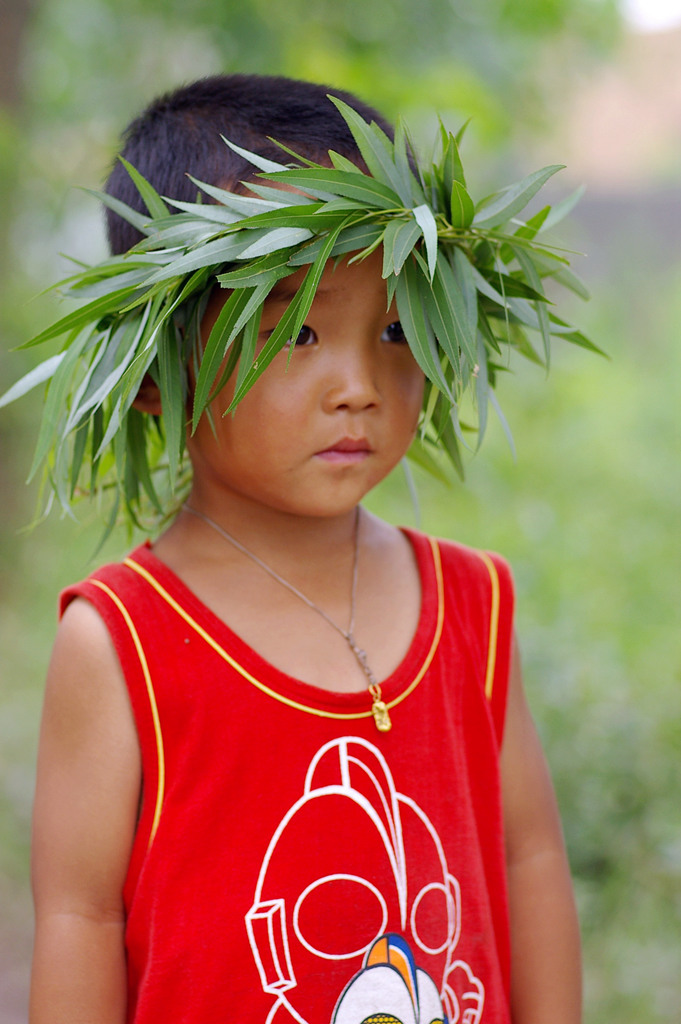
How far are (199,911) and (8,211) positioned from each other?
3.18 m

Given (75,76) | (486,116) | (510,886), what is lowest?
Result: (510,886)

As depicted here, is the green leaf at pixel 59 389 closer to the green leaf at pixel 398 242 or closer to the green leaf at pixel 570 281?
the green leaf at pixel 398 242

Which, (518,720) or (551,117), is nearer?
(518,720)

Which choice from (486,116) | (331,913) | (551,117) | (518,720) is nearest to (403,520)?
(486,116)

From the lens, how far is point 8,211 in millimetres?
3855

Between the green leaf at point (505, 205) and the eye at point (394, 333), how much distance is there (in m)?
0.14

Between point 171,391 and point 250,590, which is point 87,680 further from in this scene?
point 171,391

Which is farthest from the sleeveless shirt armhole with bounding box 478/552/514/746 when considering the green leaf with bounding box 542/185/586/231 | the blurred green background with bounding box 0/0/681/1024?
the blurred green background with bounding box 0/0/681/1024

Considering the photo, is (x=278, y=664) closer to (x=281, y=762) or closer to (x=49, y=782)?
(x=281, y=762)

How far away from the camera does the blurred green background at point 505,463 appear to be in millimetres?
2766

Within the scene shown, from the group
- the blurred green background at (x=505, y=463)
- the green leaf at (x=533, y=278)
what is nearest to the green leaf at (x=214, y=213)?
the green leaf at (x=533, y=278)

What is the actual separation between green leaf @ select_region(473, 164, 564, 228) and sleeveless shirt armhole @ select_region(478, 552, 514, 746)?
495 millimetres

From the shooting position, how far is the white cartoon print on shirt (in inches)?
48.6

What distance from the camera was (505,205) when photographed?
1263 mm
